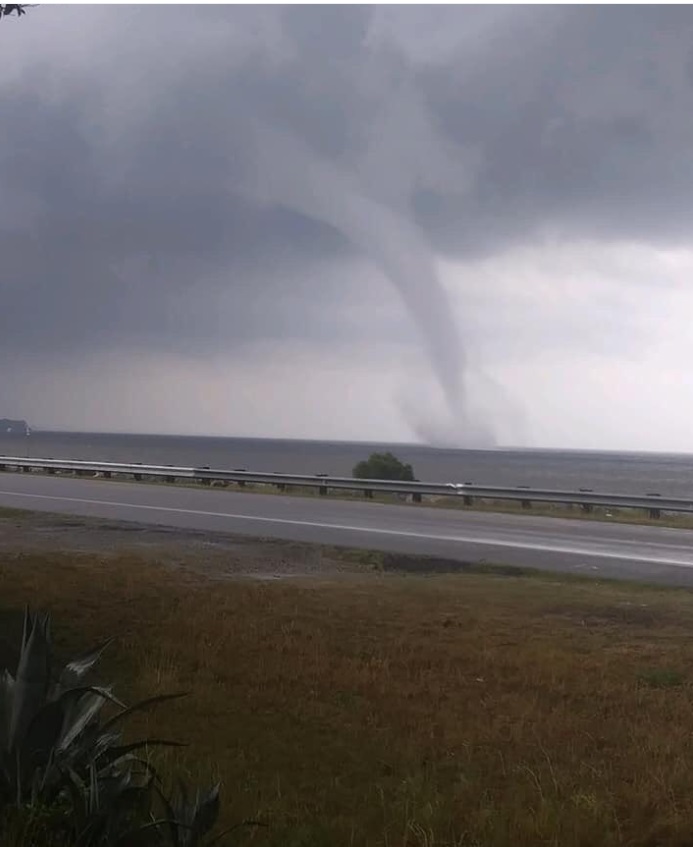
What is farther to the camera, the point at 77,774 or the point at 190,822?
the point at 77,774

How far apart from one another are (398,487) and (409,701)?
22755 mm

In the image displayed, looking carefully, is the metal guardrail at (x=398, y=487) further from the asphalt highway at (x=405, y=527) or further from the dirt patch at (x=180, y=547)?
the dirt patch at (x=180, y=547)

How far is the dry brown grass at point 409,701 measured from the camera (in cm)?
526

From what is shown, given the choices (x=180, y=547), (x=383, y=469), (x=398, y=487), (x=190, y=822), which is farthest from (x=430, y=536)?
(x=383, y=469)

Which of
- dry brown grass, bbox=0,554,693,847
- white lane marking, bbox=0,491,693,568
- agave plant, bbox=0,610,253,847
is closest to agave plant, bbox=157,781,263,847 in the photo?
agave plant, bbox=0,610,253,847

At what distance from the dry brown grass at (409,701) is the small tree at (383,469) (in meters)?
30.4

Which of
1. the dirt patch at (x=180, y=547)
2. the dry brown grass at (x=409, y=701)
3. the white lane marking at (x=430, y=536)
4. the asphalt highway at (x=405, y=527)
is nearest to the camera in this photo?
the dry brown grass at (x=409, y=701)

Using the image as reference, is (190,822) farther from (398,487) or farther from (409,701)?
(398,487)

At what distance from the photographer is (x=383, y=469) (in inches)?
1699

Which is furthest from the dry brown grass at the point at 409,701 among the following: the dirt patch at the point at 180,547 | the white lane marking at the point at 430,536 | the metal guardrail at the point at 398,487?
the metal guardrail at the point at 398,487

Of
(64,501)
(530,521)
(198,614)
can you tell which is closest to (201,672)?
(198,614)

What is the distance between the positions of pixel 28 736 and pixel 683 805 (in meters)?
3.30

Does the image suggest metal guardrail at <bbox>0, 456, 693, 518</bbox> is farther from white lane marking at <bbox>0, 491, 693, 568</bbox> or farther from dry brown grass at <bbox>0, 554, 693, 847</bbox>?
dry brown grass at <bbox>0, 554, 693, 847</bbox>

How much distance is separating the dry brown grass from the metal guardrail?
13.3 metres
